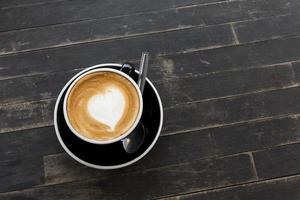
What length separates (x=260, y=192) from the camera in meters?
1.07

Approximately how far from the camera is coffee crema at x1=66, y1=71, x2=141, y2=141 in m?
0.85

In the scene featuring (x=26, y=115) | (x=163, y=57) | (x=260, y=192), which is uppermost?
(x=163, y=57)

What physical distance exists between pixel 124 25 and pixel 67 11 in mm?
178

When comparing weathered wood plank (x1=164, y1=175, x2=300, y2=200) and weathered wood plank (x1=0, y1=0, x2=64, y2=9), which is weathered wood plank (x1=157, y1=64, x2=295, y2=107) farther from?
weathered wood plank (x1=0, y1=0, x2=64, y2=9)

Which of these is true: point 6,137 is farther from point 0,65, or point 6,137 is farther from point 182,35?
point 182,35

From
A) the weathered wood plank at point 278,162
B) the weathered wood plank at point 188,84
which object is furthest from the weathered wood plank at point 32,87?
the weathered wood plank at point 278,162

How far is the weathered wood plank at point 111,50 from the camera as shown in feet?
3.72

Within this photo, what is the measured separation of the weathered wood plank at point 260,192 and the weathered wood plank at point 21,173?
0.37m

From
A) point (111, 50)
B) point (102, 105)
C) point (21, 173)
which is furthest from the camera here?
point (111, 50)

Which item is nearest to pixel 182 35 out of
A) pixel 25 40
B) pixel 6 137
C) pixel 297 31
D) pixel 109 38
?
pixel 109 38

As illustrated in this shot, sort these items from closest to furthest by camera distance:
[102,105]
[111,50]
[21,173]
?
[102,105] < [21,173] < [111,50]

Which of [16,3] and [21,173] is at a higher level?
[16,3]

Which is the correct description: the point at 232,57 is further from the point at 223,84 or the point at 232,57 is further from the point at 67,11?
the point at 67,11

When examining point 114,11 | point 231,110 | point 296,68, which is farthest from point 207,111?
point 114,11
